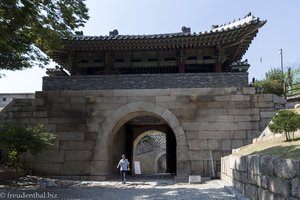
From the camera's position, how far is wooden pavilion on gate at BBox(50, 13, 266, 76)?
47.7ft

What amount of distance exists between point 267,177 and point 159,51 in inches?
421

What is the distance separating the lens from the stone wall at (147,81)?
14.6 m

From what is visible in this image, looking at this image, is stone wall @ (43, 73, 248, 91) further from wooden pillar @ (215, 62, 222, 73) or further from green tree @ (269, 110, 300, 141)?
green tree @ (269, 110, 300, 141)

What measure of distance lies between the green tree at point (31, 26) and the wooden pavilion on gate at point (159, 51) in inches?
139

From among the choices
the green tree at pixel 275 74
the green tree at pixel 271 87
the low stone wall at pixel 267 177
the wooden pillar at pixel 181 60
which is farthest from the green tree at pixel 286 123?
the green tree at pixel 275 74

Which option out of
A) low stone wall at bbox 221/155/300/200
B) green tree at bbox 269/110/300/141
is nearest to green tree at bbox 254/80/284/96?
low stone wall at bbox 221/155/300/200

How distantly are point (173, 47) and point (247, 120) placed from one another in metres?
4.52

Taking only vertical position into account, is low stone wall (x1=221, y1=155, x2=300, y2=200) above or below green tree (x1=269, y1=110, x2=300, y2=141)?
below

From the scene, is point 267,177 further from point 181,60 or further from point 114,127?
point 181,60

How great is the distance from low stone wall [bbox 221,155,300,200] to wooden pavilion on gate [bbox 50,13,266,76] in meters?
6.77

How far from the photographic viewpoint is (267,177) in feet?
20.0

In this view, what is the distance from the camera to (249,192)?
25.2 ft

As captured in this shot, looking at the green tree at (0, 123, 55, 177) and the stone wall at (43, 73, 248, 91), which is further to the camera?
the stone wall at (43, 73, 248, 91)

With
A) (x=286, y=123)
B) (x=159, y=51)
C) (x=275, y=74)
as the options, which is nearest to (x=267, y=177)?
(x=286, y=123)
